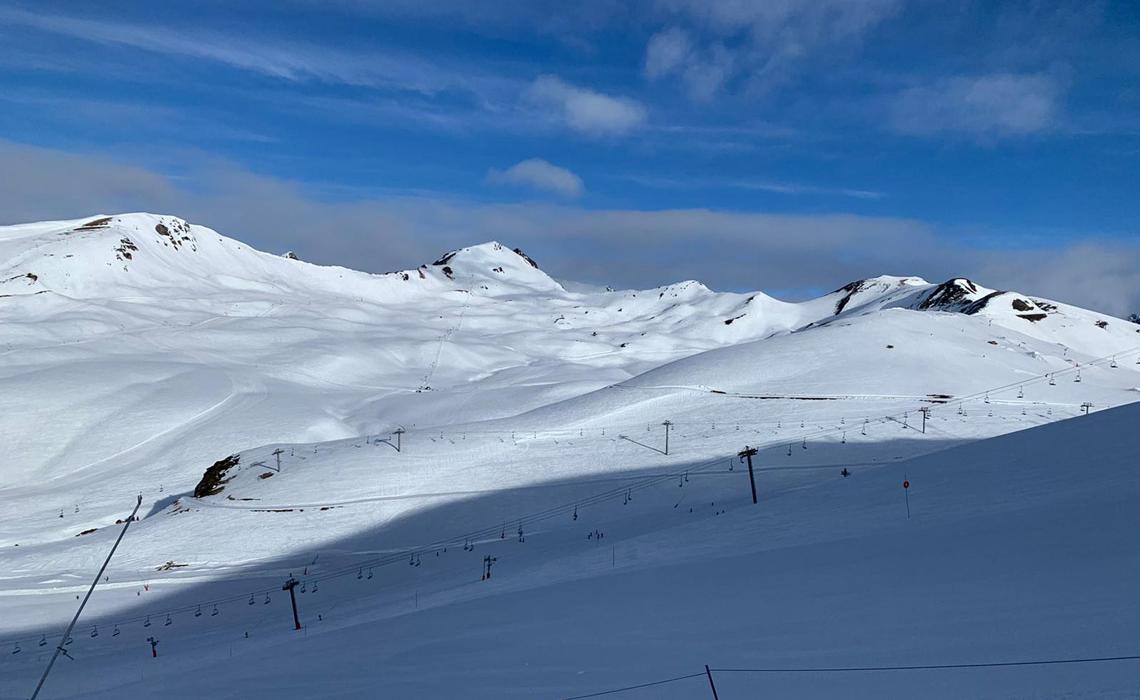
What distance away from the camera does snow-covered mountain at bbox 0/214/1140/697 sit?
33.2 metres

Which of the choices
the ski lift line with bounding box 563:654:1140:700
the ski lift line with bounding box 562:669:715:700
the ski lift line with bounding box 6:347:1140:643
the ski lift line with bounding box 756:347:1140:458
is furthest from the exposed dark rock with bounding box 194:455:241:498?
the ski lift line with bounding box 563:654:1140:700

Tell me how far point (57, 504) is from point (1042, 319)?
119 m

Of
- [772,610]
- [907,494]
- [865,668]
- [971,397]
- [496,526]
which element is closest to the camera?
[865,668]

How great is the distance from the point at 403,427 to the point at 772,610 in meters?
57.0

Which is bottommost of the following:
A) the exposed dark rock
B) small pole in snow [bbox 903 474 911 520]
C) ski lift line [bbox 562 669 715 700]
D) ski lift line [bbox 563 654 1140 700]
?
ski lift line [bbox 562 669 715 700]

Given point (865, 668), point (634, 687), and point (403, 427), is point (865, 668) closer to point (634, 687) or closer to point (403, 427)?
point (634, 687)

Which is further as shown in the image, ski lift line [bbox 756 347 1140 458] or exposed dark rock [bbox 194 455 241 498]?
exposed dark rock [bbox 194 455 241 498]

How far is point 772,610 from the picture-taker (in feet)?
46.3

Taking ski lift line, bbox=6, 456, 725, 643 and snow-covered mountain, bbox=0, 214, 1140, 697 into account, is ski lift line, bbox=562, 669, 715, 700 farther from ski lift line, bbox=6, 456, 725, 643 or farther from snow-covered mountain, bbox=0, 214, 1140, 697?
ski lift line, bbox=6, 456, 725, 643

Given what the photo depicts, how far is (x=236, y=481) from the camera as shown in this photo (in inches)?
1711

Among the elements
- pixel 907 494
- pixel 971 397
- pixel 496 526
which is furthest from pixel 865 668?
pixel 971 397

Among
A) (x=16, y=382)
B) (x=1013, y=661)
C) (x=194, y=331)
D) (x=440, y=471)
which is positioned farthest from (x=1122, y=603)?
(x=194, y=331)

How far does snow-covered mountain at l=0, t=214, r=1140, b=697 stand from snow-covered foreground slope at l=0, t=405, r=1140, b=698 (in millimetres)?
1322

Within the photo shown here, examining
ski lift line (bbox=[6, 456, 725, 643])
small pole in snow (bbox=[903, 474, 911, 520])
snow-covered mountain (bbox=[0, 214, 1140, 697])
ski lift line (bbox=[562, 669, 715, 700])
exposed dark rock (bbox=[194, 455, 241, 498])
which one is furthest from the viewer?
exposed dark rock (bbox=[194, 455, 241, 498])
